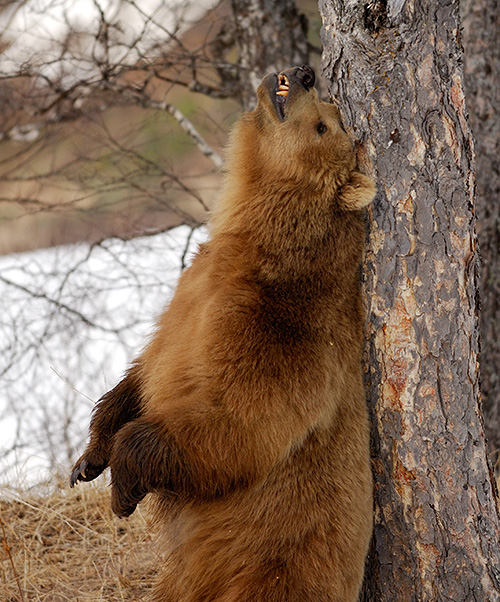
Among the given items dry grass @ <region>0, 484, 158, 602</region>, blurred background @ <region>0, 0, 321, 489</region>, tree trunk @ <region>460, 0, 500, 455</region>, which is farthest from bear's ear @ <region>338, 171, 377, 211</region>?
blurred background @ <region>0, 0, 321, 489</region>

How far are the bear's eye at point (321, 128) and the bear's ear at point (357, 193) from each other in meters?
0.18

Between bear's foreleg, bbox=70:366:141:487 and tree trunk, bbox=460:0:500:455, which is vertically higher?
tree trunk, bbox=460:0:500:455

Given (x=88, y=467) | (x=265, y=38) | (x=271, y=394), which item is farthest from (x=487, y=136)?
(x=88, y=467)

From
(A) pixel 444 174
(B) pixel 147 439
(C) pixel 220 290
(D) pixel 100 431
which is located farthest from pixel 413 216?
(D) pixel 100 431

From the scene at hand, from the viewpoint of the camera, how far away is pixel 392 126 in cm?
249

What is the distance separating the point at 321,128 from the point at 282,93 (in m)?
0.18

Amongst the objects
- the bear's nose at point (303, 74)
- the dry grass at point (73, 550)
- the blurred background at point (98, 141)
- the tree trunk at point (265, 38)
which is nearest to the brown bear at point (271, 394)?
the bear's nose at point (303, 74)

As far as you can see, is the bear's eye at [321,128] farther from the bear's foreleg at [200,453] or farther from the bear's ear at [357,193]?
the bear's foreleg at [200,453]

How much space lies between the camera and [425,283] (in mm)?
2490

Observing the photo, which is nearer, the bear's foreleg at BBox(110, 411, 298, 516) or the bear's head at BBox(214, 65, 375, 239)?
the bear's foreleg at BBox(110, 411, 298, 516)

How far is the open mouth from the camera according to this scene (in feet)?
7.92

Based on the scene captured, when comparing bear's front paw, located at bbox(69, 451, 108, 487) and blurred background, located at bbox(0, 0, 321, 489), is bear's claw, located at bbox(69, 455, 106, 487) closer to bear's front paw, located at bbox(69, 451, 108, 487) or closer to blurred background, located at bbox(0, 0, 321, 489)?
bear's front paw, located at bbox(69, 451, 108, 487)

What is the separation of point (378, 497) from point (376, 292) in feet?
2.43

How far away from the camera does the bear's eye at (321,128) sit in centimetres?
241
